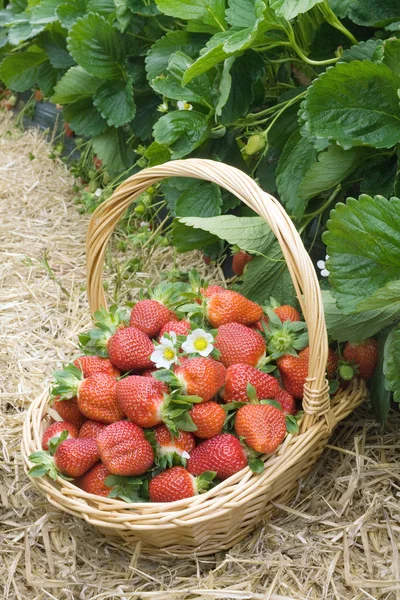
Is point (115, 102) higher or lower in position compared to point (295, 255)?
lower

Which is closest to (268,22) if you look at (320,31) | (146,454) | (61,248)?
(320,31)

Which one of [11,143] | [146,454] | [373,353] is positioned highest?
A: [146,454]

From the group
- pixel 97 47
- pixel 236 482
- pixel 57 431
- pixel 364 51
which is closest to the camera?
pixel 236 482

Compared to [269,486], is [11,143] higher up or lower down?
lower down

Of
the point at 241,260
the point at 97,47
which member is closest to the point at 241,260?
the point at 241,260

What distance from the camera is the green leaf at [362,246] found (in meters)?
0.97

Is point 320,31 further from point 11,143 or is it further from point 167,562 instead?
point 11,143

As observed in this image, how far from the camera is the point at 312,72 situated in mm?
1459

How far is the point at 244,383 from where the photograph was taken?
3.40ft

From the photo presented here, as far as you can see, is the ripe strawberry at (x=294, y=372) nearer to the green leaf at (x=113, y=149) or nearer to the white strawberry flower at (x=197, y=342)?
the white strawberry flower at (x=197, y=342)

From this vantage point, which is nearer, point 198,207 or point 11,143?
point 198,207

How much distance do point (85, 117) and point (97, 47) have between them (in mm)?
242

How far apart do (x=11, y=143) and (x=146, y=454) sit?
2010 millimetres

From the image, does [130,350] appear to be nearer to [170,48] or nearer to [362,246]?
[362,246]
